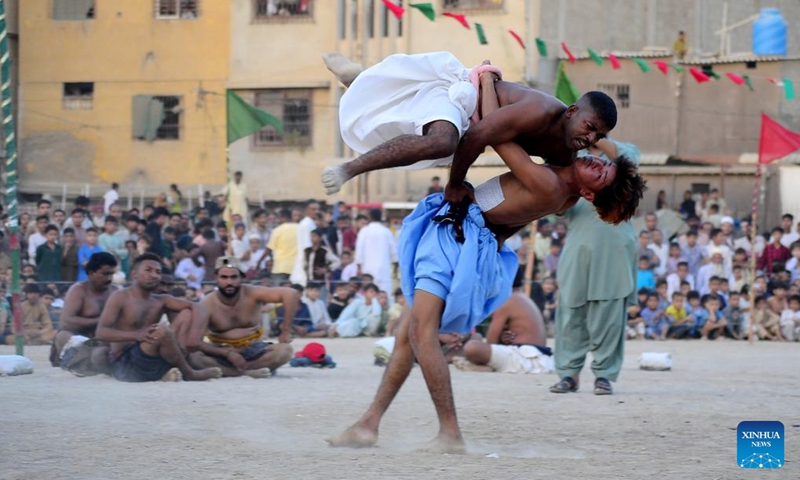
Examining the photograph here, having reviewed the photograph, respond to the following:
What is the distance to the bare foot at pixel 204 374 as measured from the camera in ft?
32.9

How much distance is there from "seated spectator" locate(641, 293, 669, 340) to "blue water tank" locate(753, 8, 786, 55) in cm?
1310

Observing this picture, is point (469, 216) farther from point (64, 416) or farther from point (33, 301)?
point (33, 301)

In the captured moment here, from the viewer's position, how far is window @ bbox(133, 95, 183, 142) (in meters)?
28.7

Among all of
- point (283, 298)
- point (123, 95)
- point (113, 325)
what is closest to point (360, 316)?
point (283, 298)

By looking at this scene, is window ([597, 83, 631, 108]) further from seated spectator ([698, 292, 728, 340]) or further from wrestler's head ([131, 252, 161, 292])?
wrestler's head ([131, 252, 161, 292])

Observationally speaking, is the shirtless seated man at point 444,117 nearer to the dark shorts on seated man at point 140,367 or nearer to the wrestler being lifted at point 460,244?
the wrestler being lifted at point 460,244

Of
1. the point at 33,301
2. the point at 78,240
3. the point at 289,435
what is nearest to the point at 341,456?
the point at 289,435

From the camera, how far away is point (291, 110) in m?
28.7

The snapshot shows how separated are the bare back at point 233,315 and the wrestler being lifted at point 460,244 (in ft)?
14.9

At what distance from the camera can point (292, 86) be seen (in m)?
28.5

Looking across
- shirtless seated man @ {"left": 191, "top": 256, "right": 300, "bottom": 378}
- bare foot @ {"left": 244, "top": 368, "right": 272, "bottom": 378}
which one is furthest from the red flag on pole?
bare foot @ {"left": 244, "top": 368, "right": 272, "bottom": 378}

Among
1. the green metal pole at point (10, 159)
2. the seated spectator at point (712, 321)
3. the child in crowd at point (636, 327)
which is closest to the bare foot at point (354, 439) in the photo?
the green metal pole at point (10, 159)

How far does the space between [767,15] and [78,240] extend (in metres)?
18.2

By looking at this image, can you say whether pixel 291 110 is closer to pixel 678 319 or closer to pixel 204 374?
pixel 678 319
